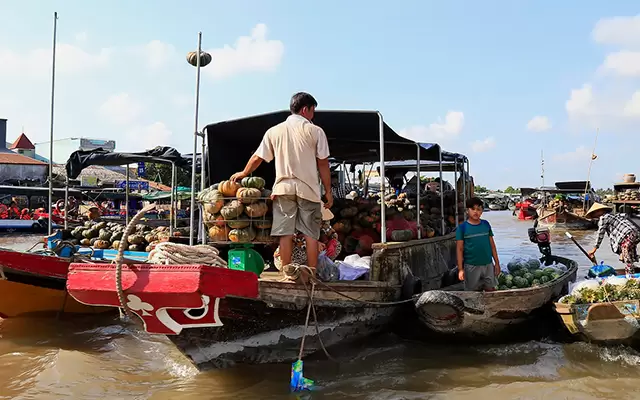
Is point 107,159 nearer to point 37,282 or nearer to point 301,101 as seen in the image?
point 37,282

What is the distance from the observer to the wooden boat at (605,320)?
17.2 ft

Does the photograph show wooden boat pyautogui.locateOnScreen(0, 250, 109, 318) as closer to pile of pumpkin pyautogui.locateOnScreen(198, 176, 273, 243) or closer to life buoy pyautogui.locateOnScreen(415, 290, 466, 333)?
pile of pumpkin pyautogui.locateOnScreen(198, 176, 273, 243)

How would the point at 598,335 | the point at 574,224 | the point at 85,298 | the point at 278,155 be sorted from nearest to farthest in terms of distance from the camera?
1. the point at 85,298
2. the point at 278,155
3. the point at 598,335
4. the point at 574,224

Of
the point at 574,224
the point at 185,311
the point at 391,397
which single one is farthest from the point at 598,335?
the point at 574,224

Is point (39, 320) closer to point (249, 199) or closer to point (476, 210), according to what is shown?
point (249, 199)

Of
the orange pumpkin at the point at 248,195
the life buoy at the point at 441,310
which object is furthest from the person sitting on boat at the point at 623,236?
the orange pumpkin at the point at 248,195

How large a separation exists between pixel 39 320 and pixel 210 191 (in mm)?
4425

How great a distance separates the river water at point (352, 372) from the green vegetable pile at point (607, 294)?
1.92ft

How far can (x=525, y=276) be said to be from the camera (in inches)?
270

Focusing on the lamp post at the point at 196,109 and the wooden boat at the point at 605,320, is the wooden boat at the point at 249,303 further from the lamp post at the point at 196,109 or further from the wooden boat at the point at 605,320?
the wooden boat at the point at 605,320

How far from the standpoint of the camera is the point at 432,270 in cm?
705

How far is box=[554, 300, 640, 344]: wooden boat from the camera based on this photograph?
525 cm

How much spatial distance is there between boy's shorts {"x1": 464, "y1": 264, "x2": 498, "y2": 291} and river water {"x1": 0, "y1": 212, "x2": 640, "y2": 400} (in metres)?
0.78

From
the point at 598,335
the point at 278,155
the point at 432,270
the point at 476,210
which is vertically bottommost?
the point at 598,335
